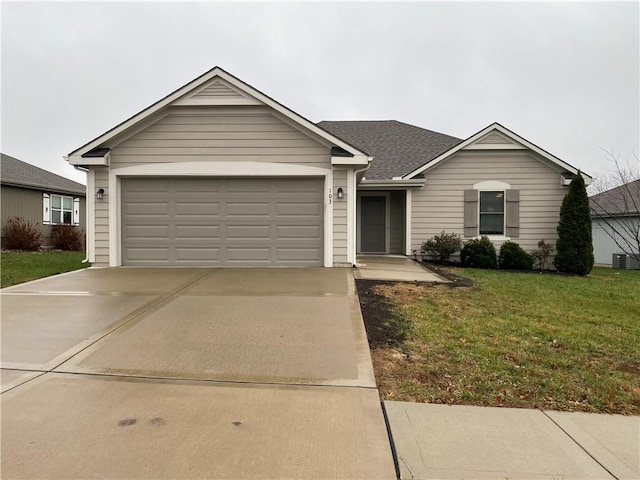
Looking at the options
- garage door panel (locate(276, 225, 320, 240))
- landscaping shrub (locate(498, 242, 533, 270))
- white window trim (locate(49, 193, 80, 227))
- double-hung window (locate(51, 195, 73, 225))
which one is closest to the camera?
garage door panel (locate(276, 225, 320, 240))

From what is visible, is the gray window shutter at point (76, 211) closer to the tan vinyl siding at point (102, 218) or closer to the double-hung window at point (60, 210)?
the double-hung window at point (60, 210)

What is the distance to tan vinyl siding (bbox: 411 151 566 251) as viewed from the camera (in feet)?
40.5

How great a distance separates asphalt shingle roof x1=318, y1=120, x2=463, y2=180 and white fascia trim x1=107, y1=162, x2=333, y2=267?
13.8 feet

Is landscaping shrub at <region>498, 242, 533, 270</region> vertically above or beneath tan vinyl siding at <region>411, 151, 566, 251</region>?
beneath

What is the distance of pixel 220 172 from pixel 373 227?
651 centimetres

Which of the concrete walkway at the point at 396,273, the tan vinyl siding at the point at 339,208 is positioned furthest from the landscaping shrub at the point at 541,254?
the tan vinyl siding at the point at 339,208

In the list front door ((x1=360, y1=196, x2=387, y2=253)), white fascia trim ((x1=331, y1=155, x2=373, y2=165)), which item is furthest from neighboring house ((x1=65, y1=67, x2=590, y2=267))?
front door ((x1=360, y1=196, x2=387, y2=253))

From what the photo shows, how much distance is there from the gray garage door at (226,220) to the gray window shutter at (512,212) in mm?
6679

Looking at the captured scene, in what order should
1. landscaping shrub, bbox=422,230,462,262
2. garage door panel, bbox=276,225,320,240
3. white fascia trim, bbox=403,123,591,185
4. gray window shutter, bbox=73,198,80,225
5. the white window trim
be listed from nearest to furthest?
garage door panel, bbox=276,225,320,240, landscaping shrub, bbox=422,230,462,262, white fascia trim, bbox=403,123,591,185, the white window trim, gray window shutter, bbox=73,198,80,225

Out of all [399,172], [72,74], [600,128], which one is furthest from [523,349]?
[600,128]

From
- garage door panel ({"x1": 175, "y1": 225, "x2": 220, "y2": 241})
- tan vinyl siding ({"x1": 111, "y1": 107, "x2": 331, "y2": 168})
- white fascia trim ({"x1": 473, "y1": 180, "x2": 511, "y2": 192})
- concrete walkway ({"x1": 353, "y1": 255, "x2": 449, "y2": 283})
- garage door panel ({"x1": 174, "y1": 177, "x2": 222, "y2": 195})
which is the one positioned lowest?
concrete walkway ({"x1": 353, "y1": 255, "x2": 449, "y2": 283})

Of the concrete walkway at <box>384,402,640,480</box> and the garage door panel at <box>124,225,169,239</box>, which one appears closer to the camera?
the concrete walkway at <box>384,402,640,480</box>

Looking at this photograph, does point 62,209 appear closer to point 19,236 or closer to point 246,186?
point 19,236

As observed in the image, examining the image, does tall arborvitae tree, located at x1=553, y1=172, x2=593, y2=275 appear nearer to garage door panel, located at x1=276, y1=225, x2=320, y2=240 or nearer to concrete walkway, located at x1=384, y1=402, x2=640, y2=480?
garage door panel, located at x1=276, y1=225, x2=320, y2=240
